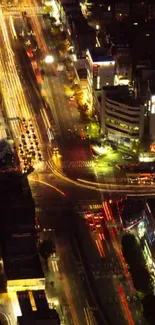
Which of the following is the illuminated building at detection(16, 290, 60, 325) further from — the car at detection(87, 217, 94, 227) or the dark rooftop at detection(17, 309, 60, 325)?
the car at detection(87, 217, 94, 227)

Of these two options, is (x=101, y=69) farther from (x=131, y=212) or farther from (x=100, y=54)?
(x=131, y=212)

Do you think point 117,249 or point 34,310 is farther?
point 117,249

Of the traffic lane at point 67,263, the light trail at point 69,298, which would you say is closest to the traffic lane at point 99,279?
the traffic lane at point 67,263

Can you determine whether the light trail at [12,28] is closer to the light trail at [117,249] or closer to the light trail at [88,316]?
the light trail at [117,249]

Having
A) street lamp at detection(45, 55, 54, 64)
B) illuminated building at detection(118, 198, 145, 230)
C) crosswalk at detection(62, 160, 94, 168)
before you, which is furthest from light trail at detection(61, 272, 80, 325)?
street lamp at detection(45, 55, 54, 64)

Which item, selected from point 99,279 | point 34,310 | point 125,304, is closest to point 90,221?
point 99,279

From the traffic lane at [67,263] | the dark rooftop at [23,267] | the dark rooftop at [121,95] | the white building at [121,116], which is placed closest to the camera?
the traffic lane at [67,263]

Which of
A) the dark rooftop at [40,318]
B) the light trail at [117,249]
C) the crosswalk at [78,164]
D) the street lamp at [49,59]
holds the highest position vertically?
the street lamp at [49,59]

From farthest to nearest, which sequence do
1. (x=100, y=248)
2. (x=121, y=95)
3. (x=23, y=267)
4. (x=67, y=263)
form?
(x=121, y=95), (x=100, y=248), (x=67, y=263), (x=23, y=267)
